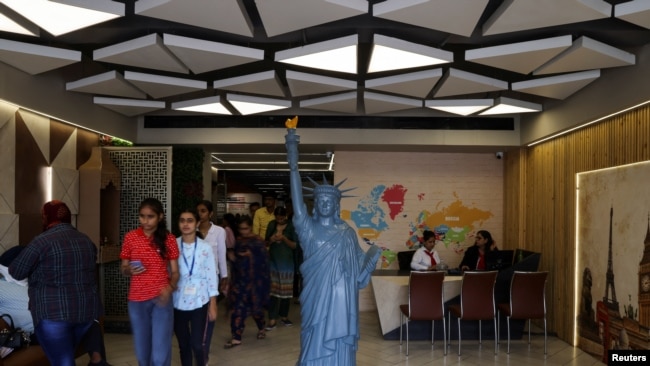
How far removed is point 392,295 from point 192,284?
119 inches

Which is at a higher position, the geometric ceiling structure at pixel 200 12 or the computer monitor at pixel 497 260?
the geometric ceiling structure at pixel 200 12

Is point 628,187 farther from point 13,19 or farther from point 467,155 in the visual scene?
point 13,19

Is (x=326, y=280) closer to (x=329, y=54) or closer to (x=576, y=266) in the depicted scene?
(x=329, y=54)

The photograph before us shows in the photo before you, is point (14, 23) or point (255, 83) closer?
point (14, 23)

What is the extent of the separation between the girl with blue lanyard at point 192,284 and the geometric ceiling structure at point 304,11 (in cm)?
157

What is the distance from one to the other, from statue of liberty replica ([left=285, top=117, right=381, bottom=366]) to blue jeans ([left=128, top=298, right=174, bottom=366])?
948 millimetres

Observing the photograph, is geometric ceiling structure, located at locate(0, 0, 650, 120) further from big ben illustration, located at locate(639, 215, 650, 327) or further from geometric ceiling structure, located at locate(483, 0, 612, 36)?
big ben illustration, located at locate(639, 215, 650, 327)

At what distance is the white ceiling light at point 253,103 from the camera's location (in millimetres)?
5918

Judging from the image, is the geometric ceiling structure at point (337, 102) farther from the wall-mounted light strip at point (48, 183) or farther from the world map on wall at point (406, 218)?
the wall-mounted light strip at point (48, 183)

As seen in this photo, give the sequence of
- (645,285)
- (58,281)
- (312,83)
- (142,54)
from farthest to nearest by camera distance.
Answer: (312,83) < (645,285) < (142,54) < (58,281)

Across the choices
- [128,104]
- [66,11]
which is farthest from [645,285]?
[128,104]

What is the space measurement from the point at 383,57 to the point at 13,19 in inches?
114

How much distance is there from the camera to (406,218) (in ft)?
27.7

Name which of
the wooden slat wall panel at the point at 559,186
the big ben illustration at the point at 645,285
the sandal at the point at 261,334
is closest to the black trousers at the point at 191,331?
the sandal at the point at 261,334
